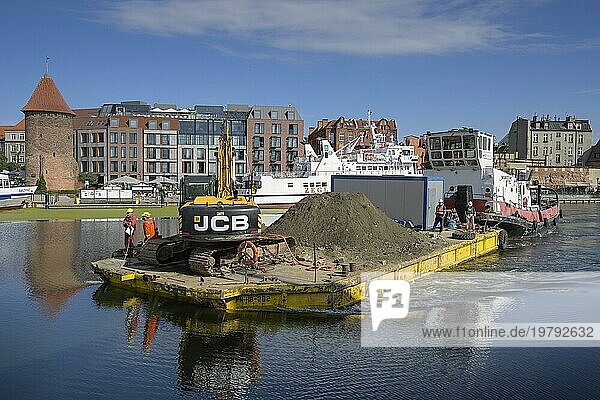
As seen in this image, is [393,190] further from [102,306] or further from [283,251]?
[102,306]

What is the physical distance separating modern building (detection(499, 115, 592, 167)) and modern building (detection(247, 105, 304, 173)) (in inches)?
1675

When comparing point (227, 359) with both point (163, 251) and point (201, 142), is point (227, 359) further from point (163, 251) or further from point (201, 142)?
point (201, 142)

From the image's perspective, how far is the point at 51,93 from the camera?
75.2 metres

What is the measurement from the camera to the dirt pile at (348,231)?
1864 cm

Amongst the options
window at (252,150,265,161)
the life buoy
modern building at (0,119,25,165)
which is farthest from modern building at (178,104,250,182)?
the life buoy

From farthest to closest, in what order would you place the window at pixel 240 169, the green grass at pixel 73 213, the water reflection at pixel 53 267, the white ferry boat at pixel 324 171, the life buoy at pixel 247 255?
the window at pixel 240 169
the white ferry boat at pixel 324 171
the green grass at pixel 73 213
the water reflection at pixel 53 267
the life buoy at pixel 247 255

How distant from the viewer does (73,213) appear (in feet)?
143

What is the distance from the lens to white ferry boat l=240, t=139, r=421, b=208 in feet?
165

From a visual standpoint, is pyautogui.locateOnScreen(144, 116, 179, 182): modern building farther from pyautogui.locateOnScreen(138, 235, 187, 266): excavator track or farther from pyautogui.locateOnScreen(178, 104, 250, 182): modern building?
pyautogui.locateOnScreen(138, 235, 187, 266): excavator track

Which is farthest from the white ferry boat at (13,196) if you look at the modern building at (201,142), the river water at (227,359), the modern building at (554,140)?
the modern building at (554,140)

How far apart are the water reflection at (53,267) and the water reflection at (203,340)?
3.71 feet

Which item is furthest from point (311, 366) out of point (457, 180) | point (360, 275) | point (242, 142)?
point (242, 142)

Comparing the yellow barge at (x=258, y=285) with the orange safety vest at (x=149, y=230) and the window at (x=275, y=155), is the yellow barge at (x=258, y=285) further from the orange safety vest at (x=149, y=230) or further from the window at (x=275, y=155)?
the window at (x=275, y=155)

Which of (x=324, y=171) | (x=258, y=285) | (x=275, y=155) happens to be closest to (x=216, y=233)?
(x=258, y=285)
